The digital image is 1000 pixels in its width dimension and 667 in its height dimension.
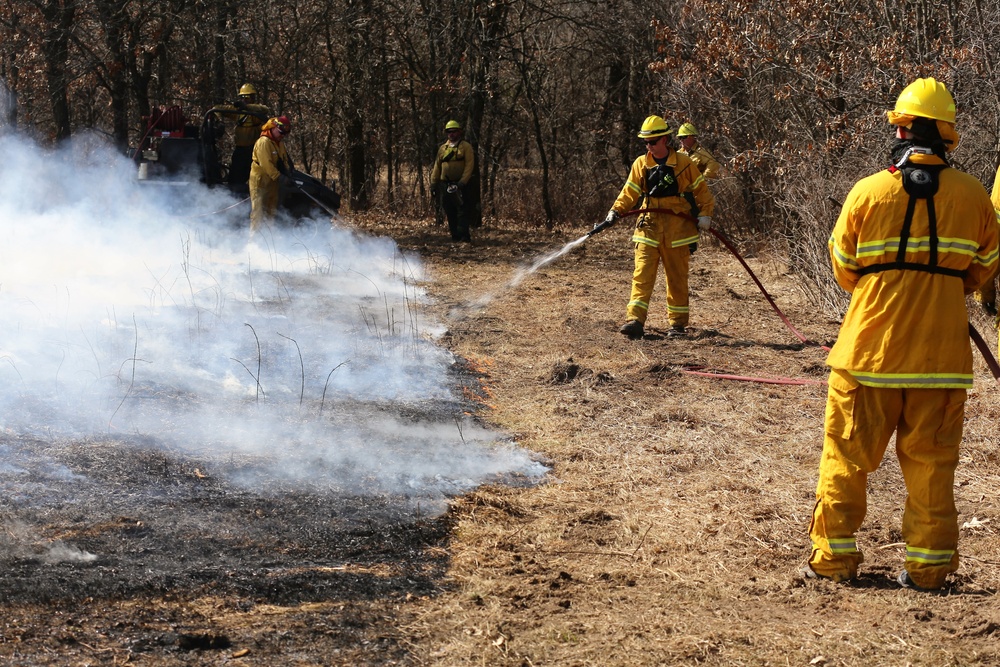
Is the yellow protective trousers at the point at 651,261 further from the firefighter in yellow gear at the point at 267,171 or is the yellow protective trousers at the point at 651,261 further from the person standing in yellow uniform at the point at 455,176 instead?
the person standing in yellow uniform at the point at 455,176

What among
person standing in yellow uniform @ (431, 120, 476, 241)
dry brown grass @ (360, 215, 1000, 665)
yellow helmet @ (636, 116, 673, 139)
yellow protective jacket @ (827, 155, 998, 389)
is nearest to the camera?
dry brown grass @ (360, 215, 1000, 665)

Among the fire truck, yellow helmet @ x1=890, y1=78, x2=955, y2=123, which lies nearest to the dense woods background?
the fire truck

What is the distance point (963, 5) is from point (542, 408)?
6515 mm

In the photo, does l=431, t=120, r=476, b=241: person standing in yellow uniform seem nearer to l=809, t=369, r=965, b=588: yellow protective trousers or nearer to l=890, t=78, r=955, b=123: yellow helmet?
l=890, t=78, r=955, b=123: yellow helmet

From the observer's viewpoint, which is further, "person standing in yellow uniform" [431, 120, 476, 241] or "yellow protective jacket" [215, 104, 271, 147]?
"person standing in yellow uniform" [431, 120, 476, 241]

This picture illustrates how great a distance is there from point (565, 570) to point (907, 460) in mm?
1429

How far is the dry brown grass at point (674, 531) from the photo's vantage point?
3639 mm

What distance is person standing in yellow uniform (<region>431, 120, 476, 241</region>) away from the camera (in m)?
15.0

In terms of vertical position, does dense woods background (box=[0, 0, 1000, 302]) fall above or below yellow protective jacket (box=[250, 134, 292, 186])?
above

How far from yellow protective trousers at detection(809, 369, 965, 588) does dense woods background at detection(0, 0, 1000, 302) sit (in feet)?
20.6

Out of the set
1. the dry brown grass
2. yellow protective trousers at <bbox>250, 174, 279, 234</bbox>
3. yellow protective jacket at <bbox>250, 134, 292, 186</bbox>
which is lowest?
the dry brown grass

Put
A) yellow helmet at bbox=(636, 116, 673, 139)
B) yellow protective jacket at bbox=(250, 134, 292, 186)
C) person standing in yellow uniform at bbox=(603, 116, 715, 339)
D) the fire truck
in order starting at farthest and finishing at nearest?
1. the fire truck
2. yellow protective jacket at bbox=(250, 134, 292, 186)
3. person standing in yellow uniform at bbox=(603, 116, 715, 339)
4. yellow helmet at bbox=(636, 116, 673, 139)

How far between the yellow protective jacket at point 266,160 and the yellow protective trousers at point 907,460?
9207 millimetres

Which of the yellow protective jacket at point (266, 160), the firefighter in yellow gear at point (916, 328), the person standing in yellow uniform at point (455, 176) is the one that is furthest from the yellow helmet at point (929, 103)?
the person standing in yellow uniform at point (455, 176)
